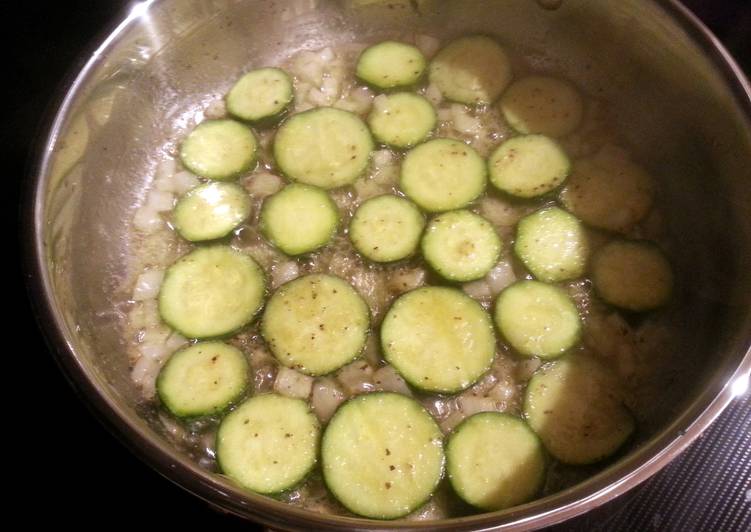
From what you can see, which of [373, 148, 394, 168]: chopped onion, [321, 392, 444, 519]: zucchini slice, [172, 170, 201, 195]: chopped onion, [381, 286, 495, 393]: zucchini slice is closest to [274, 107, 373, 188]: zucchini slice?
[373, 148, 394, 168]: chopped onion

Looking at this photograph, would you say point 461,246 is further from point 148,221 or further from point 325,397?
point 148,221

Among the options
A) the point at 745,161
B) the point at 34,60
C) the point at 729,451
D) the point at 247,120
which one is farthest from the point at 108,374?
the point at 745,161

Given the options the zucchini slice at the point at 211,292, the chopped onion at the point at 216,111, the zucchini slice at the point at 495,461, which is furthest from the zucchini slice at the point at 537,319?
the chopped onion at the point at 216,111

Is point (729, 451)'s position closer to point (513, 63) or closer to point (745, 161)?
point (745, 161)

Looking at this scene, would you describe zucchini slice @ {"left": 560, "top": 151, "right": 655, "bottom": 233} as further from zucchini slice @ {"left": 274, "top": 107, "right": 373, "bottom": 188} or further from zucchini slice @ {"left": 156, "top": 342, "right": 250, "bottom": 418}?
zucchini slice @ {"left": 156, "top": 342, "right": 250, "bottom": 418}

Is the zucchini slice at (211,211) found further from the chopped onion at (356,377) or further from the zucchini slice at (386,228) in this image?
the chopped onion at (356,377)

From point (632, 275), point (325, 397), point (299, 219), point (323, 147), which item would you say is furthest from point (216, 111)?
point (632, 275)
